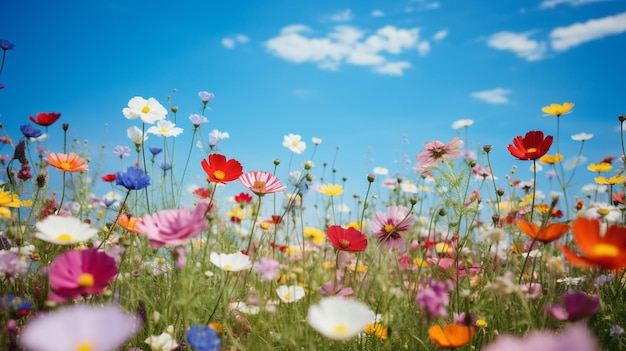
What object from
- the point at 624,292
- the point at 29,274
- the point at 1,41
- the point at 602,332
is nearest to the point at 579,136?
the point at 624,292

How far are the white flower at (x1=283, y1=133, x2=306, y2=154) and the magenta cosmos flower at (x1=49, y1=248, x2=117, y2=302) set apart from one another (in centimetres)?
158

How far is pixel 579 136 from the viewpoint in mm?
2902

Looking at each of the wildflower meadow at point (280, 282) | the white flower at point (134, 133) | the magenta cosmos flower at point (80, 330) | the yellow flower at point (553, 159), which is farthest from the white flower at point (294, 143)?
the magenta cosmos flower at point (80, 330)

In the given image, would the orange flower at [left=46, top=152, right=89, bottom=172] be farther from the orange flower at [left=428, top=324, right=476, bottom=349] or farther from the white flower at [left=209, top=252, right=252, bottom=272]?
the orange flower at [left=428, top=324, right=476, bottom=349]

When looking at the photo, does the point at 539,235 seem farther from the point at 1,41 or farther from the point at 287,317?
the point at 1,41

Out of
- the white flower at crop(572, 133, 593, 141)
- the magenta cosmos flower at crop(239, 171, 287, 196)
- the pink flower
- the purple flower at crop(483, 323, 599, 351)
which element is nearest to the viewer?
the purple flower at crop(483, 323, 599, 351)

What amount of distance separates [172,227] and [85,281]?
0.57 ft

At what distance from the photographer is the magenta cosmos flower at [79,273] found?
2.44 feet

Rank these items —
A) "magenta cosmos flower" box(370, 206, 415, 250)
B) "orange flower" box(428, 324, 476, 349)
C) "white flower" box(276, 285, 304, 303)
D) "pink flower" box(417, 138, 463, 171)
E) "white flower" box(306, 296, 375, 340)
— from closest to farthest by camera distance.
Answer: "white flower" box(306, 296, 375, 340)
"orange flower" box(428, 324, 476, 349)
"white flower" box(276, 285, 304, 303)
"magenta cosmos flower" box(370, 206, 415, 250)
"pink flower" box(417, 138, 463, 171)

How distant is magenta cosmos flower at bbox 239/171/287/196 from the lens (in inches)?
52.6

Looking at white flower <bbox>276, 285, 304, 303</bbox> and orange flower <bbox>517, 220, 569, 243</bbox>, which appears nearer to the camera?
orange flower <bbox>517, 220, 569, 243</bbox>

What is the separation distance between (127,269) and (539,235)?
1.43 metres

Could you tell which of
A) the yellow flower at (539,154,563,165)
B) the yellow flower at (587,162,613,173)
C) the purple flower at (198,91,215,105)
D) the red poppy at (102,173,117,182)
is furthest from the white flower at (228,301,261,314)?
the yellow flower at (587,162,613,173)

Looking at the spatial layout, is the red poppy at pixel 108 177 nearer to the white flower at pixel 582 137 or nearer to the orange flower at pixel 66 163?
the orange flower at pixel 66 163
